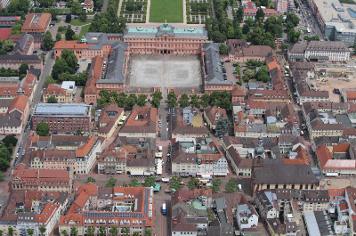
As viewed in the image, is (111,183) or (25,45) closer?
(111,183)

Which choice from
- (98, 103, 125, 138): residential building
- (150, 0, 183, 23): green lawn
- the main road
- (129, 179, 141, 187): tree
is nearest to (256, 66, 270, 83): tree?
(98, 103, 125, 138): residential building

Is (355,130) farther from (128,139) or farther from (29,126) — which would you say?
(29,126)

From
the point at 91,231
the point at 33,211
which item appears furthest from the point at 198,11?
the point at 91,231

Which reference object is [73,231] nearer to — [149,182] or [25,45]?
[149,182]

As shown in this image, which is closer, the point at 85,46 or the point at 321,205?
the point at 321,205

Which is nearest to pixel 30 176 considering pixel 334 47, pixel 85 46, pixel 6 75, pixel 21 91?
pixel 21 91

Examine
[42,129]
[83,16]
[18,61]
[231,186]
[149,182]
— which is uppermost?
[149,182]

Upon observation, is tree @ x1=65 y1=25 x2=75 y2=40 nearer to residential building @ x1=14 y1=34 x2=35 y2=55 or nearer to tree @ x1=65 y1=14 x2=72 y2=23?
residential building @ x1=14 y1=34 x2=35 y2=55
